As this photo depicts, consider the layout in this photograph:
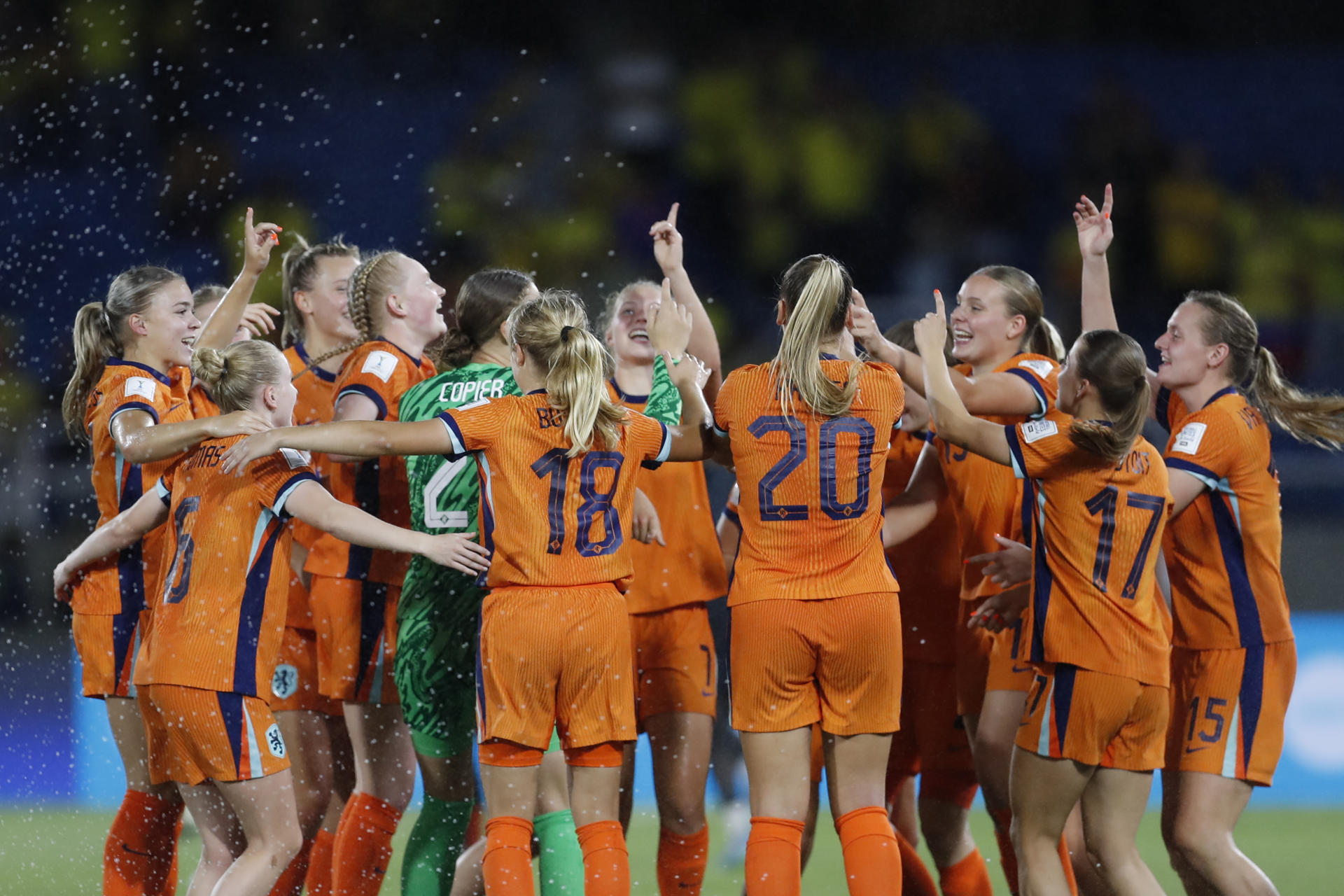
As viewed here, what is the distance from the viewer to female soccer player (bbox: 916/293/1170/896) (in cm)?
408

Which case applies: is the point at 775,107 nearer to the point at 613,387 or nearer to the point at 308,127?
the point at 308,127

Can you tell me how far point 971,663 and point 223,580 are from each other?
244 centimetres

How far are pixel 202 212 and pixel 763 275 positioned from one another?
4907 mm

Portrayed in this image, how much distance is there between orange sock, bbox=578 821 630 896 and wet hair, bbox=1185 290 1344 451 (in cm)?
244

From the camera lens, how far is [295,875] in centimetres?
512

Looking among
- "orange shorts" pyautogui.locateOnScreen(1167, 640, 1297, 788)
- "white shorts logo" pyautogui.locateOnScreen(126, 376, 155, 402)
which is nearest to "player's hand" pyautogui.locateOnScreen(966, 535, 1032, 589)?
"orange shorts" pyautogui.locateOnScreen(1167, 640, 1297, 788)

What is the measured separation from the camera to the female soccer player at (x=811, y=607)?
4.02m

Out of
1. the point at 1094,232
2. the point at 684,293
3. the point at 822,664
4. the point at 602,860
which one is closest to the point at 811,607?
the point at 822,664

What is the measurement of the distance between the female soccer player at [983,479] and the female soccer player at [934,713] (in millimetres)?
100

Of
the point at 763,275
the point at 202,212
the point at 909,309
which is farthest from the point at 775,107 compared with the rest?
the point at 202,212

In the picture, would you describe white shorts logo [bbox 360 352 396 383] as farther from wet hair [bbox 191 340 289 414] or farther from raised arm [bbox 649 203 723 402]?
raised arm [bbox 649 203 723 402]

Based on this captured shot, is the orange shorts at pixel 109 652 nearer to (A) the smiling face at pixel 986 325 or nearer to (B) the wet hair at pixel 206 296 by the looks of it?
(B) the wet hair at pixel 206 296

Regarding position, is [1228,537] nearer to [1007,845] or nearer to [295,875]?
[1007,845]

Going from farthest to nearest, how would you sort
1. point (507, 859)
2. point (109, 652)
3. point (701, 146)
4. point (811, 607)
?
point (701, 146) < point (109, 652) < point (811, 607) < point (507, 859)
